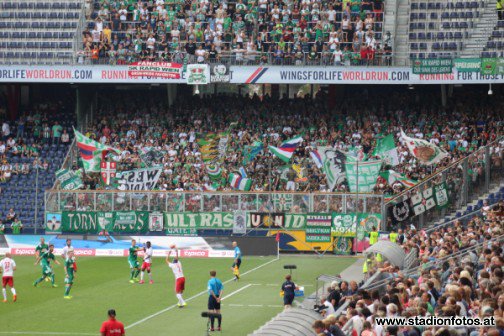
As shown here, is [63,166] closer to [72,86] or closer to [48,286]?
[72,86]

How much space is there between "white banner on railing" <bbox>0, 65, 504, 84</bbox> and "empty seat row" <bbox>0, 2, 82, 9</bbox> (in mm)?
5161

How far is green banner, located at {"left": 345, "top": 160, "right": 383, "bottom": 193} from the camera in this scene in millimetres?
48250

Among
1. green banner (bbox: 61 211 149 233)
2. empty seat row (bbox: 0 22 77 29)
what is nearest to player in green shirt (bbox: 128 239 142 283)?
green banner (bbox: 61 211 149 233)

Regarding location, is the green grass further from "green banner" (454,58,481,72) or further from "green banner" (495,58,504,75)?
"green banner" (495,58,504,75)

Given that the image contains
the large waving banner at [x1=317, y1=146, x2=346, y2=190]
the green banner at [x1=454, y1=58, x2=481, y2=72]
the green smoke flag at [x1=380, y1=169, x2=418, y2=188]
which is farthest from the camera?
the green banner at [x1=454, y1=58, x2=481, y2=72]

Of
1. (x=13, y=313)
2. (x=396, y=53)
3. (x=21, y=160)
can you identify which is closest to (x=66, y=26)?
(x=21, y=160)

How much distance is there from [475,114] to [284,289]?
28205 millimetres

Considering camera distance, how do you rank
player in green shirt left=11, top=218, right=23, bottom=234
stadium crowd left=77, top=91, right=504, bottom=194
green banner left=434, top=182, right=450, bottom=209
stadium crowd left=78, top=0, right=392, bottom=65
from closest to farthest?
green banner left=434, top=182, right=450, bottom=209 < player in green shirt left=11, top=218, right=23, bottom=234 < stadium crowd left=77, top=91, right=504, bottom=194 < stadium crowd left=78, top=0, right=392, bottom=65

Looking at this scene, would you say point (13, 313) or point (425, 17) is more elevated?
point (425, 17)

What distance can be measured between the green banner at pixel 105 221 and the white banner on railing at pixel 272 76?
25.9ft

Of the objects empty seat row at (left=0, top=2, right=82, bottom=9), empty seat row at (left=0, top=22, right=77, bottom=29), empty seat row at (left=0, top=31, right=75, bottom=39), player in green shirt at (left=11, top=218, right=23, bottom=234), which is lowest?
player in green shirt at (left=11, top=218, right=23, bottom=234)

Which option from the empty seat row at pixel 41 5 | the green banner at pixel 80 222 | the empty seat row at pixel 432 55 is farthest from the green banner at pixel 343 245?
the empty seat row at pixel 41 5

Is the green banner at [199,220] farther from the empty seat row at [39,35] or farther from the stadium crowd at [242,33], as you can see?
the empty seat row at [39,35]

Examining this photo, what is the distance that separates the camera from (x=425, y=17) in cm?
5528
